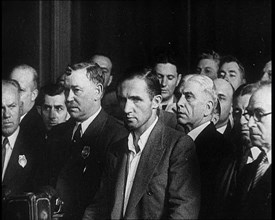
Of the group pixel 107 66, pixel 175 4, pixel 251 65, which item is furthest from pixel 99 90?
pixel 251 65

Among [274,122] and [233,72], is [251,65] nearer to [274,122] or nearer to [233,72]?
[233,72]

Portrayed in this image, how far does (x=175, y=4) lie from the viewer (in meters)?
4.62

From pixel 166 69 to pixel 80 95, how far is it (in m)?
0.72

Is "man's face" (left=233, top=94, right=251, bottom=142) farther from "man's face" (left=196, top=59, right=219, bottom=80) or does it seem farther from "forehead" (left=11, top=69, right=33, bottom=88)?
"forehead" (left=11, top=69, right=33, bottom=88)

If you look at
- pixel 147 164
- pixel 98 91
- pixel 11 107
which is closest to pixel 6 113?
pixel 11 107

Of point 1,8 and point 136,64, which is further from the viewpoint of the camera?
point 1,8

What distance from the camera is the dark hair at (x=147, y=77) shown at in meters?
4.49

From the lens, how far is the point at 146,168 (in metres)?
4.42

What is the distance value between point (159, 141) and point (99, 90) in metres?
0.68

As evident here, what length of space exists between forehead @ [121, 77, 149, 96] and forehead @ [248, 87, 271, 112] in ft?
2.64

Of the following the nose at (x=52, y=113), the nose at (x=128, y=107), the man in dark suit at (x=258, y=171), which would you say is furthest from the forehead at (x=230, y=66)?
the nose at (x=52, y=113)

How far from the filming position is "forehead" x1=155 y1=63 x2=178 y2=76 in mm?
4566

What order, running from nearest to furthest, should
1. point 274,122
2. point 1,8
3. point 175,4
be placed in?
point 274,122, point 175,4, point 1,8

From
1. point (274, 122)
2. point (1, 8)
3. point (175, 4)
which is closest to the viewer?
point (274, 122)
